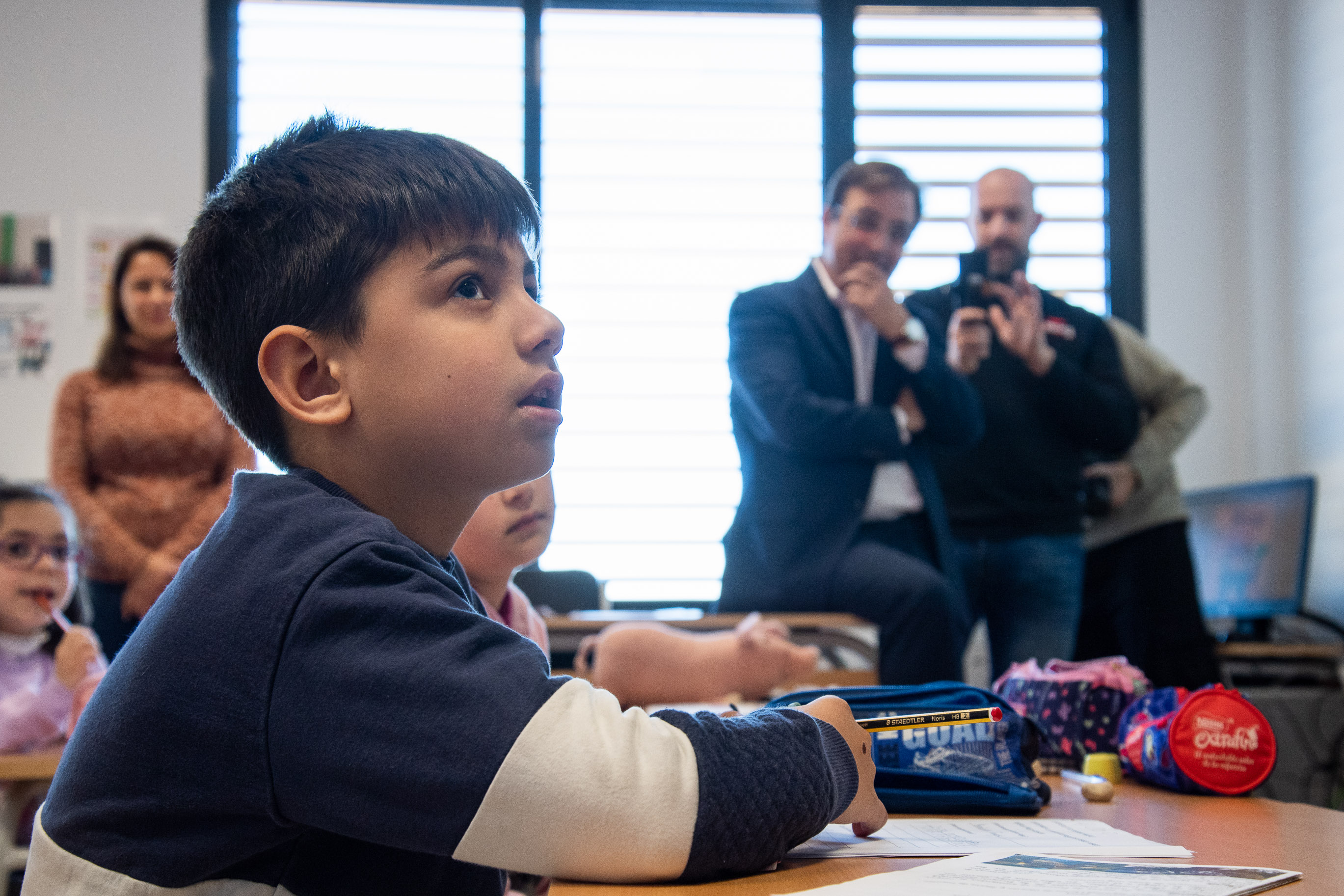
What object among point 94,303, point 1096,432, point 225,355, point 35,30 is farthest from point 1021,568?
point 35,30

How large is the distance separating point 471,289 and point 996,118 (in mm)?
3505

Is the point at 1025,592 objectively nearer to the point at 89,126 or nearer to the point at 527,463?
the point at 527,463

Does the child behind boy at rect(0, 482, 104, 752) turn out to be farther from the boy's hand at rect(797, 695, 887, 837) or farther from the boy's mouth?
the boy's hand at rect(797, 695, 887, 837)

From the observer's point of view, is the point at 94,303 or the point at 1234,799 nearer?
the point at 1234,799

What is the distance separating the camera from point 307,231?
2.25ft

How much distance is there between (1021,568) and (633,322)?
162cm

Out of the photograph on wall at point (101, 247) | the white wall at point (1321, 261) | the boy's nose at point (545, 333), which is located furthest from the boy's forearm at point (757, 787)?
the photograph on wall at point (101, 247)

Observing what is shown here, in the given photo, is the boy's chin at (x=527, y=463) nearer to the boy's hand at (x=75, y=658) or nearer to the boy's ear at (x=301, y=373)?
the boy's ear at (x=301, y=373)

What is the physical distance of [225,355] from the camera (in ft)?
2.35

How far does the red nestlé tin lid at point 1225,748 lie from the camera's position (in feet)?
2.95

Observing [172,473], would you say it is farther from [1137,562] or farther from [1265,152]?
[1265,152]

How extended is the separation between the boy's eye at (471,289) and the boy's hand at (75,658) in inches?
64.5

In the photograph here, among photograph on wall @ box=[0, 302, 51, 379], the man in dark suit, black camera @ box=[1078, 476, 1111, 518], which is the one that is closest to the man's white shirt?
the man in dark suit

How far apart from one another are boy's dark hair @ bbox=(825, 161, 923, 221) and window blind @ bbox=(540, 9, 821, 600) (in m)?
1.23
